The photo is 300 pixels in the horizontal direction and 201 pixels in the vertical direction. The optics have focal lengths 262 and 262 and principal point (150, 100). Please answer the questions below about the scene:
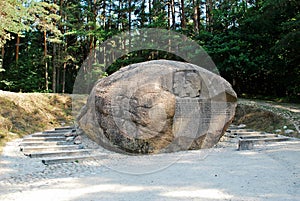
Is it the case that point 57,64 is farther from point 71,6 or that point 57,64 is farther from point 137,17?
point 137,17

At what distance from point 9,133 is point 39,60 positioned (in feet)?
30.4

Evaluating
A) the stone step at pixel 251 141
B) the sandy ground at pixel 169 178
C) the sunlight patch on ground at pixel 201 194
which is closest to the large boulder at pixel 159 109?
the sandy ground at pixel 169 178

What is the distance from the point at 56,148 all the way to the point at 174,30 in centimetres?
1129

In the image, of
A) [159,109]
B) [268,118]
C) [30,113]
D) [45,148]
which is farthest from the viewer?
[30,113]

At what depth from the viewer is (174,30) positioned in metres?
15.6

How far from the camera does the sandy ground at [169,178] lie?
128 inches

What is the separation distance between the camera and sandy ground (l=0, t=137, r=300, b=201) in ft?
10.7

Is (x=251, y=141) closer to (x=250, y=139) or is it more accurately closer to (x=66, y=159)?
(x=250, y=139)

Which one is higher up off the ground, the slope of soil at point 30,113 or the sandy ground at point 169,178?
the slope of soil at point 30,113

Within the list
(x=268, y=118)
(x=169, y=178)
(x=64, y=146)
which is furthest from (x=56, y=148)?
(x=268, y=118)

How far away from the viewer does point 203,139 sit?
6.48 metres

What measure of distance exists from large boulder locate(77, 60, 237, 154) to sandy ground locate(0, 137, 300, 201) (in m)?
0.46

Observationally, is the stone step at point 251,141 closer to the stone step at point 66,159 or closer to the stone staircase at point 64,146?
the stone staircase at point 64,146

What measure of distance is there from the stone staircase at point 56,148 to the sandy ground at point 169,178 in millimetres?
272
